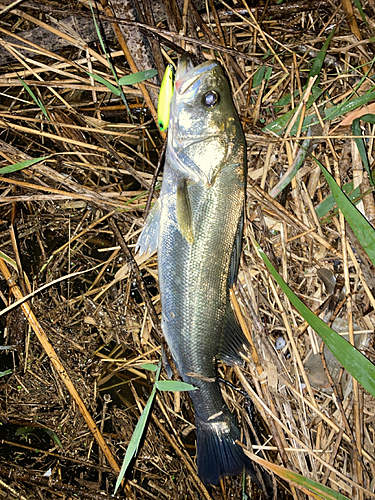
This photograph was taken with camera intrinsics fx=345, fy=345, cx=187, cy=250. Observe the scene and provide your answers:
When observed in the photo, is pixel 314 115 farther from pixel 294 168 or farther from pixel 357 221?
pixel 357 221

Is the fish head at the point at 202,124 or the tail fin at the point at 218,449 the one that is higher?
the fish head at the point at 202,124

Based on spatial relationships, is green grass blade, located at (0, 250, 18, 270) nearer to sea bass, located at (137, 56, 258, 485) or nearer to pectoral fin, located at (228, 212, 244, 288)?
sea bass, located at (137, 56, 258, 485)

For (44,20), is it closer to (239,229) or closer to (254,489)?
(239,229)

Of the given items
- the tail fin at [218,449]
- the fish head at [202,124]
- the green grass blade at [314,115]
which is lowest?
the tail fin at [218,449]

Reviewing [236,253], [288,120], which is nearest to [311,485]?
[236,253]

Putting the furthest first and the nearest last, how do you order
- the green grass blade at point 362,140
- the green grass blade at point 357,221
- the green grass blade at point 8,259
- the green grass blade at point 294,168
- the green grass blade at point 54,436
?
the green grass blade at point 54,436
the green grass blade at point 8,259
the green grass blade at point 294,168
the green grass blade at point 362,140
the green grass blade at point 357,221

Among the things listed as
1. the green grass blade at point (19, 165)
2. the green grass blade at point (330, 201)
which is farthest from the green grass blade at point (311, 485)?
the green grass blade at point (19, 165)

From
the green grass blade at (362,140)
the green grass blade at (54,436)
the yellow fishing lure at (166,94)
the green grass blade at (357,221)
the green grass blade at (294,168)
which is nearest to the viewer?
the yellow fishing lure at (166,94)

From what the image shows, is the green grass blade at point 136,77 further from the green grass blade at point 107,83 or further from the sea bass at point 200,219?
the sea bass at point 200,219

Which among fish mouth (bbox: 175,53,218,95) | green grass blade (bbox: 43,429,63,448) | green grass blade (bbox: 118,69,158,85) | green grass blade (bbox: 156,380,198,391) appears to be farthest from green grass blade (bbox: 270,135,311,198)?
green grass blade (bbox: 43,429,63,448)
